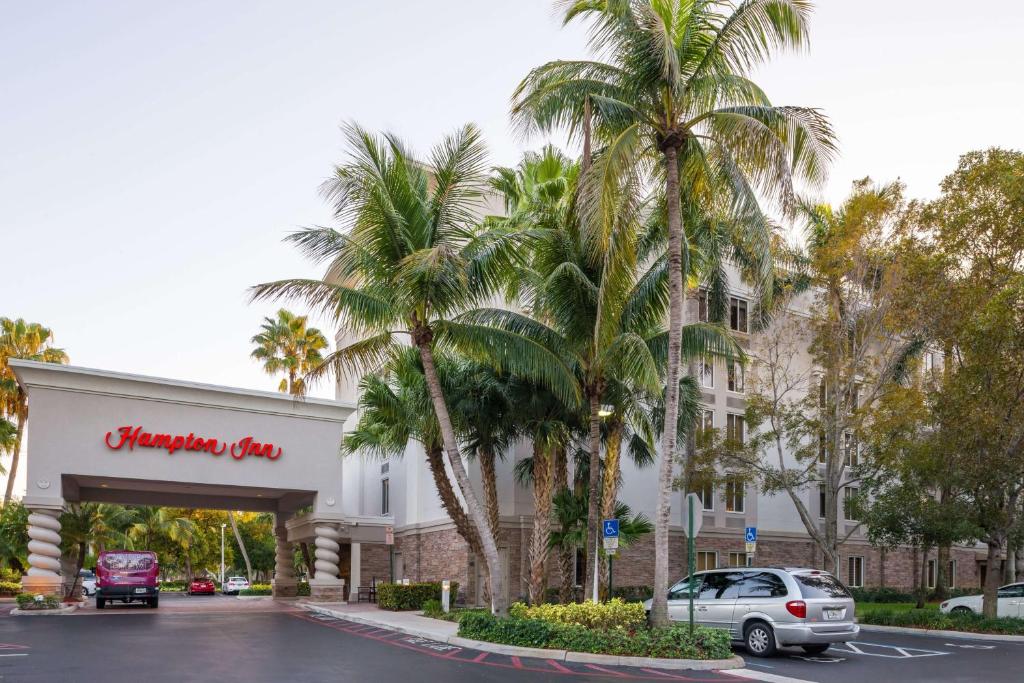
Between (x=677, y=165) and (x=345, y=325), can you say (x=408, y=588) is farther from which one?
(x=677, y=165)

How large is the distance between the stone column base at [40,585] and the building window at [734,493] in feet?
68.8

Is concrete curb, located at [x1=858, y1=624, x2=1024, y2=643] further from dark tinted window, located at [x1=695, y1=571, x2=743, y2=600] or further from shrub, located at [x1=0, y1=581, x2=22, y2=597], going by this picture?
shrub, located at [x1=0, y1=581, x2=22, y2=597]

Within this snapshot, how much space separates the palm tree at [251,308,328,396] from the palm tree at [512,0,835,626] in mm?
34488

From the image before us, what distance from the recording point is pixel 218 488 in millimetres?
32094

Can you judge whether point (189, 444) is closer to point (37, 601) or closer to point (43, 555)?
point (43, 555)

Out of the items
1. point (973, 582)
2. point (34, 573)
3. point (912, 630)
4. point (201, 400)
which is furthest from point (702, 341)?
point (973, 582)

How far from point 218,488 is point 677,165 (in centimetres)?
2150

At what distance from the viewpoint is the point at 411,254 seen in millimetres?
18562

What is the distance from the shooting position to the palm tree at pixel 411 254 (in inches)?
744

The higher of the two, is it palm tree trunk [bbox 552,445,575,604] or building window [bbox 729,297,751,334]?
building window [bbox 729,297,751,334]

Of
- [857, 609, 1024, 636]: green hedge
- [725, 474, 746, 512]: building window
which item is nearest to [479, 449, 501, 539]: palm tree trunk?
[725, 474, 746, 512]: building window

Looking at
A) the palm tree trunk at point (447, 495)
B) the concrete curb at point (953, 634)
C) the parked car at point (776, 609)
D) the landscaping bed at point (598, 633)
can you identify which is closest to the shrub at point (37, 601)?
the palm tree trunk at point (447, 495)

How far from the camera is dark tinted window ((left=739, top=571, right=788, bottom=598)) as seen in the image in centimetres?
1680

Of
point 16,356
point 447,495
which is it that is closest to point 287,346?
point 16,356
